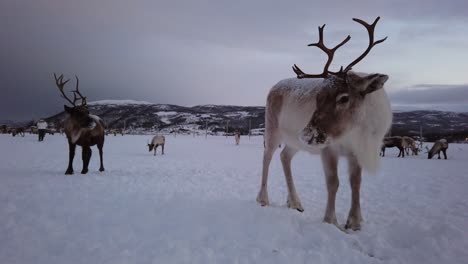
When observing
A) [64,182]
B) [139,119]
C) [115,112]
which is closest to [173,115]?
[139,119]

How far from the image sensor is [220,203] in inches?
184

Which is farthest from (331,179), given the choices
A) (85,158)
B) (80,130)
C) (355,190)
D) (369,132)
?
(80,130)

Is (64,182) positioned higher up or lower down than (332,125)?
lower down

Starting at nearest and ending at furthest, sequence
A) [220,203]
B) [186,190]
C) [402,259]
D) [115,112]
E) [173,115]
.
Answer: [402,259] → [220,203] → [186,190] → [173,115] → [115,112]

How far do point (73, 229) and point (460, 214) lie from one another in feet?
18.4

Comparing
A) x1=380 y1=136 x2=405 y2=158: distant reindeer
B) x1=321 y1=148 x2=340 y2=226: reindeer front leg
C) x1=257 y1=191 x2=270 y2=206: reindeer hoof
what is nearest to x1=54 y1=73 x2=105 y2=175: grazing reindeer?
x1=257 y1=191 x2=270 y2=206: reindeer hoof

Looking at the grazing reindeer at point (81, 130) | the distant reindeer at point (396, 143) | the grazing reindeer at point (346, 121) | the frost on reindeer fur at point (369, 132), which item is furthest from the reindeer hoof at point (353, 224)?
the distant reindeer at point (396, 143)

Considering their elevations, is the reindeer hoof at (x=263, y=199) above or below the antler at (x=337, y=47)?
below

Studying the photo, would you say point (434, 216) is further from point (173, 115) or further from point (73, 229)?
point (173, 115)

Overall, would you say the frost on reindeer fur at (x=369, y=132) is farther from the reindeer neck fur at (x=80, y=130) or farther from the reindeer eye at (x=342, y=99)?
the reindeer neck fur at (x=80, y=130)

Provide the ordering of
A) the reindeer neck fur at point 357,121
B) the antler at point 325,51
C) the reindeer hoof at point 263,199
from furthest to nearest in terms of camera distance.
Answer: the reindeer hoof at point 263,199
the antler at point 325,51
the reindeer neck fur at point 357,121

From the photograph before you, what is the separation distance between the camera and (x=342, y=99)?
343 centimetres

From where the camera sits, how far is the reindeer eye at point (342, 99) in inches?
134

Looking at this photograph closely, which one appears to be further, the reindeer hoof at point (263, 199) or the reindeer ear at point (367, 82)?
the reindeer hoof at point (263, 199)
